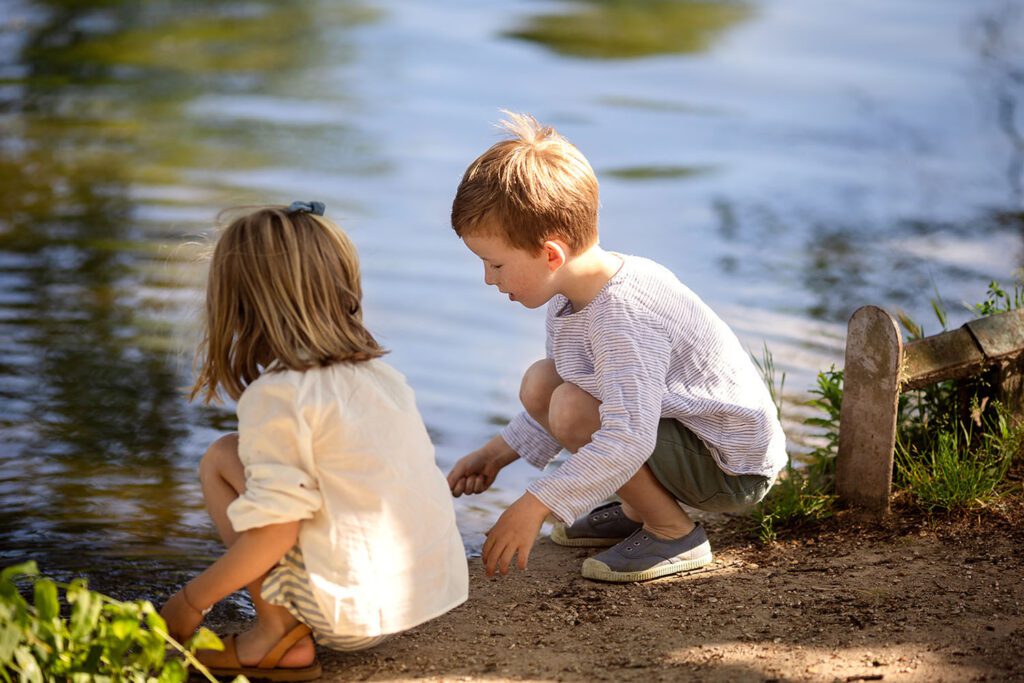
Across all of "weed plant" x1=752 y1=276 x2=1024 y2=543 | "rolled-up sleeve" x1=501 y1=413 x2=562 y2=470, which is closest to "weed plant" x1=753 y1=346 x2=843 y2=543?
"weed plant" x1=752 y1=276 x2=1024 y2=543

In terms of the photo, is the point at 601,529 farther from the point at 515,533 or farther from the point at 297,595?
the point at 297,595

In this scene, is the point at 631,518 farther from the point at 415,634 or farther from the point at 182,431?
the point at 182,431

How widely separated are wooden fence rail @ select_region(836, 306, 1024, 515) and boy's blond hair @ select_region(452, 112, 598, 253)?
0.81 meters

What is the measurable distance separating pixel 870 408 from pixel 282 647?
1.69 m

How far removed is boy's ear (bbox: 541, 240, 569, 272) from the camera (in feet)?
10.9

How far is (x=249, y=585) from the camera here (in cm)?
289

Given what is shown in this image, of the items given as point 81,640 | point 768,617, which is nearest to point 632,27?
point 768,617

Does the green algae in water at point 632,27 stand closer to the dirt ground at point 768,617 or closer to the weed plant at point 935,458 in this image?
the weed plant at point 935,458

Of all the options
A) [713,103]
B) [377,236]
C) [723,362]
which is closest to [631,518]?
[723,362]

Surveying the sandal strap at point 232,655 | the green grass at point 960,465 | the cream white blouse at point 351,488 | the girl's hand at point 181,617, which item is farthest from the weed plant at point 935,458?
the girl's hand at point 181,617

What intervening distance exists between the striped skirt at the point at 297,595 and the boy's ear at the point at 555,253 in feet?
3.20

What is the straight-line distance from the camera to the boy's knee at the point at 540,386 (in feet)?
11.8

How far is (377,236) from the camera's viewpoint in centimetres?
691

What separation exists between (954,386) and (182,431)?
2.48 m
